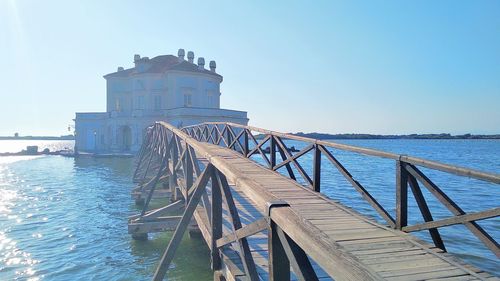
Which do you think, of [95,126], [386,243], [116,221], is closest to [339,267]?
[386,243]

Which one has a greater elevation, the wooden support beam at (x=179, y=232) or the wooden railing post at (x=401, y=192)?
the wooden railing post at (x=401, y=192)

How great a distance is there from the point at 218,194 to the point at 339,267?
3713mm

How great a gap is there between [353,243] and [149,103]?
44748mm

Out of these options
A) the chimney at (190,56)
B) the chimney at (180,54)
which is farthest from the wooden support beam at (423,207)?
the chimney at (190,56)

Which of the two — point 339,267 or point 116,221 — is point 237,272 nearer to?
point 339,267

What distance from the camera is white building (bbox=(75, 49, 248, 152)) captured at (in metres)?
43.3

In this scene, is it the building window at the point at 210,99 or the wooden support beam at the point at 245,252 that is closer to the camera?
the wooden support beam at the point at 245,252

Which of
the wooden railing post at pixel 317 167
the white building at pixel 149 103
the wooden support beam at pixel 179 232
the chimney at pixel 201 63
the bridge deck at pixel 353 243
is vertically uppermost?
the chimney at pixel 201 63

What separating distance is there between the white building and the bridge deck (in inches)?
1372

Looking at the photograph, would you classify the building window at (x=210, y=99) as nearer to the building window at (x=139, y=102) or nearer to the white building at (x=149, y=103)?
the white building at (x=149, y=103)

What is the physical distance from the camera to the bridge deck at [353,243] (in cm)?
319

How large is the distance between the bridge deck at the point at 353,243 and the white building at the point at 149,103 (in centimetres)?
3484

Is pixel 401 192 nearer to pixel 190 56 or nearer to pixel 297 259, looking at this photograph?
pixel 297 259

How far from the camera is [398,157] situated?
182 inches
